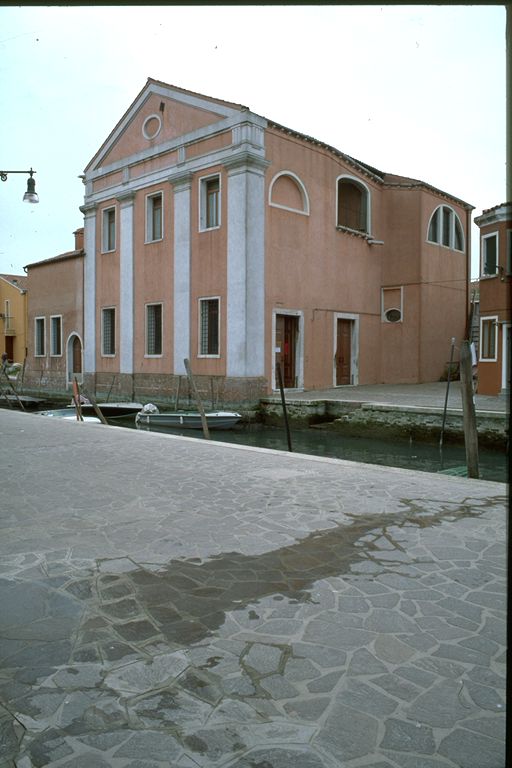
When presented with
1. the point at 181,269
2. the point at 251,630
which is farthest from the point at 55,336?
the point at 251,630

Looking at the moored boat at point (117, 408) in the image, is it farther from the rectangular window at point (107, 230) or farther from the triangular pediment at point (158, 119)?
the triangular pediment at point (158, 119)

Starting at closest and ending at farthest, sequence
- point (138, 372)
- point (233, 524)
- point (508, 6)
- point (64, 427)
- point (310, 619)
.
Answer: point (508, 6) → point (310, 619) → point (233, 524) → point (64, 427) → point (138, 372)

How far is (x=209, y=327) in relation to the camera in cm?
1942

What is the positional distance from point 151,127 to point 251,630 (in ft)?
69.6

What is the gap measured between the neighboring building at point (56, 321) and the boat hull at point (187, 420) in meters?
8.80

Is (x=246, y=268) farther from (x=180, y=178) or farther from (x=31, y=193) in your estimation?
(x=31, y=193)

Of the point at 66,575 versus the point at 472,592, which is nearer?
the point at 472,592

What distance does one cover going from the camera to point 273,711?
2246 millimetres

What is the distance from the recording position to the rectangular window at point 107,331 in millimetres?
23406

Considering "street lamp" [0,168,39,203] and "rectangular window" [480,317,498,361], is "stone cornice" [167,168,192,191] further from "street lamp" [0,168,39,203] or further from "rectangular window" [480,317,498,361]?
"rectangular window" [480,317,498,361]

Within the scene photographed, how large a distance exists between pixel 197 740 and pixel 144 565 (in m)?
1.76

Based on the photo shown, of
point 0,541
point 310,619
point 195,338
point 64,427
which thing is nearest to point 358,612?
point 310,619

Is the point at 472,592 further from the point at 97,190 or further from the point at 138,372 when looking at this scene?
the point at 97,190

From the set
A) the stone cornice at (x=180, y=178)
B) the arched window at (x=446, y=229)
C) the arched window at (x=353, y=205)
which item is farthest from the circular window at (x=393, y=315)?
the stone cornice at (x=180, y=178)
